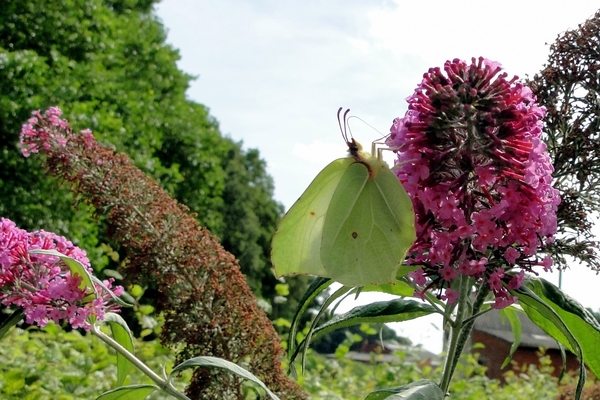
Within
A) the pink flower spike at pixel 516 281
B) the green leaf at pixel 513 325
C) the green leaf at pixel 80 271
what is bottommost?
the green leaf at pixel 80 271

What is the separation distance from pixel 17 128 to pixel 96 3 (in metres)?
4.13

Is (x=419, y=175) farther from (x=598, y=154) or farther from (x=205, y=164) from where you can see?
(x=205, y=164)

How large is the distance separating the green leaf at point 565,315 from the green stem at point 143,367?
0.82m

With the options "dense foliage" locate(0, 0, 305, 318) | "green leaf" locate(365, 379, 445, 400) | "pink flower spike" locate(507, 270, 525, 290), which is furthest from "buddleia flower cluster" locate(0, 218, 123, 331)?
"dense foliage" locate(0, 0, 305, 318)

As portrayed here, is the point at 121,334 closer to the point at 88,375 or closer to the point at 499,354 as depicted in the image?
the point at 88,375

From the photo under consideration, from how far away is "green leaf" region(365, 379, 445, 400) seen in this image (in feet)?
3.72

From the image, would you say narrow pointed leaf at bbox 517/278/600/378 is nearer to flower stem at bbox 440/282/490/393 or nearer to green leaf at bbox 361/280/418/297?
flower stem at bbox 440/282/490/393

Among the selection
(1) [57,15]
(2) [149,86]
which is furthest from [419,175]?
(2) [149,86]

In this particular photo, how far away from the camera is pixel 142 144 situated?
15039 mm

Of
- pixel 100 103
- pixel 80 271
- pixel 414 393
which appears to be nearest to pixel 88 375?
pixel 80 271

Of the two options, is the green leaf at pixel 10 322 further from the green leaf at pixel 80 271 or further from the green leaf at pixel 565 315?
the green leaf at pixel 565 315

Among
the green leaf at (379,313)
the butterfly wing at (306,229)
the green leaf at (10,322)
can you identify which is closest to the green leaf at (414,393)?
the green leaf at (379,313)

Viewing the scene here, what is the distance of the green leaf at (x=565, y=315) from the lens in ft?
4.12

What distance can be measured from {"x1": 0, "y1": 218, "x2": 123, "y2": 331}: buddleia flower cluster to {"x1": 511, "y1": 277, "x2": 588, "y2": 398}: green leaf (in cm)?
105
